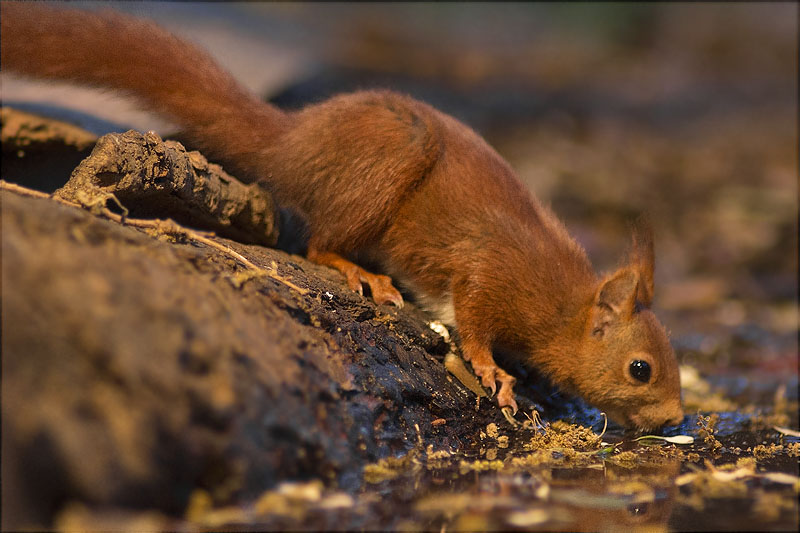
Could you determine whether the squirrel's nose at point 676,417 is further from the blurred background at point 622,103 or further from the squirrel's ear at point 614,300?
the blurred background at point 622,103

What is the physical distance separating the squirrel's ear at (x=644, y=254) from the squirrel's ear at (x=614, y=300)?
0.28 meters

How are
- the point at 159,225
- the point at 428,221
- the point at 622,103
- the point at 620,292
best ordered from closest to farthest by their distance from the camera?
the point at 159,225 → the point at 620,292 → the point at 428,221 → the point at 622,103

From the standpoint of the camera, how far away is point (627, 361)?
12.7 ft

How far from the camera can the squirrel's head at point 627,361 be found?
385cm

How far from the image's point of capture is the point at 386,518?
217cm

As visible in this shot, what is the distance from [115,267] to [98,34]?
2144 mm

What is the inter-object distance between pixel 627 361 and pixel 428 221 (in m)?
1.32

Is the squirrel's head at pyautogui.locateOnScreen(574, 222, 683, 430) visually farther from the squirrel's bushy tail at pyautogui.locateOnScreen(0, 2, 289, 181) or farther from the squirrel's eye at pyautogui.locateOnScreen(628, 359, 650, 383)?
the squirrel's bushy tail at pyautogui.locateOnScreen(0, 2, 289, 181)

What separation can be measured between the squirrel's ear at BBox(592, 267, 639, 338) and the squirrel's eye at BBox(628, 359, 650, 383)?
9.0 inches

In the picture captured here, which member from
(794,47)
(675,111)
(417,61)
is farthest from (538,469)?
(794,47)

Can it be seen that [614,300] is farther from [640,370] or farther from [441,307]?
[441,307]

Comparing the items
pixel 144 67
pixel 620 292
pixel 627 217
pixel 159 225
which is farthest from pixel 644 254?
pixel 627 217

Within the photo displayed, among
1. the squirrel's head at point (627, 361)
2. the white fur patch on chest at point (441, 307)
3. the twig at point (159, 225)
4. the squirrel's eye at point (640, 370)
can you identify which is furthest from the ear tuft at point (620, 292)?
the twig at point (159, 225)

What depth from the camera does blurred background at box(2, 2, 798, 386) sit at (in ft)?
24.4
